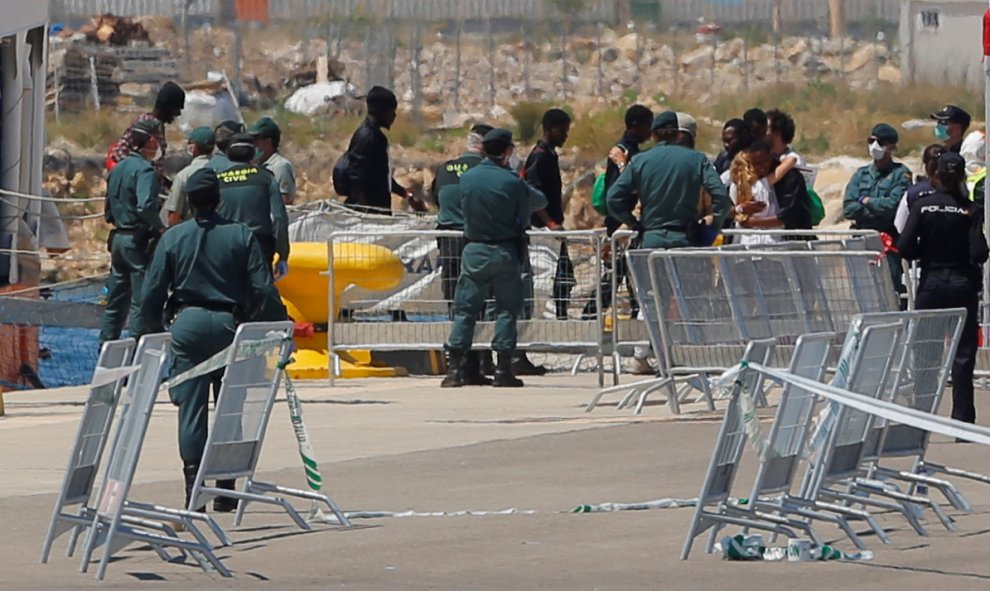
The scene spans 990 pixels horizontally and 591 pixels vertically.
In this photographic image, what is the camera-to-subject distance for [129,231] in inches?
669

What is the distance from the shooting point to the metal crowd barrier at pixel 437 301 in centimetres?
1825

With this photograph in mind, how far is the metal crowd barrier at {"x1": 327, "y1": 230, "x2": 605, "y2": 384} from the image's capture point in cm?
1825

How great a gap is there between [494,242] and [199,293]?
672cm

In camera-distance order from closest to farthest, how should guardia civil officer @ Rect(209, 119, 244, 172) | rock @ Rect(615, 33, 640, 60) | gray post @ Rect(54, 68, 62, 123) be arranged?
guardia civil officer @ Rect(209, 119, 244, 172) < gray post @ Rect(54, 68, 62, 123) < rock @ Rect(615, 33, 640, 60)

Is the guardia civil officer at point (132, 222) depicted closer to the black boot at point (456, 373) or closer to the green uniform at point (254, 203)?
the green uniform at point (254, 203)

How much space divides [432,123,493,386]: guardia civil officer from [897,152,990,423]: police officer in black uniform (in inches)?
206

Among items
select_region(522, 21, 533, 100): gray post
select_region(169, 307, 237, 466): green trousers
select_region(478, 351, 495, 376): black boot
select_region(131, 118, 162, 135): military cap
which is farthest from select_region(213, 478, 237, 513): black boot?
select_region(522, 21, 533, 100): gray post

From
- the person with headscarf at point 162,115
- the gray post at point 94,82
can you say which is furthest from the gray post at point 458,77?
the person with headscarf at point 162,115

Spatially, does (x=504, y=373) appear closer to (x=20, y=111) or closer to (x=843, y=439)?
(x=843, y=439)

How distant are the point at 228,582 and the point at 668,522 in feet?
8.19

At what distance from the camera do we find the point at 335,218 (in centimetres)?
2122

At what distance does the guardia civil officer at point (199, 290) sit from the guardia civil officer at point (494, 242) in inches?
252

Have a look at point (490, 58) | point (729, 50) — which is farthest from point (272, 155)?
point (729, 50)

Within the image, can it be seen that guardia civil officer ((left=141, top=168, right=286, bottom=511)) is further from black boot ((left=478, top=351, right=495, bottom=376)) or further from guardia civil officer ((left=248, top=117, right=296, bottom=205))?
black boot ((left=478, top=351, right=495, bottom=376))
